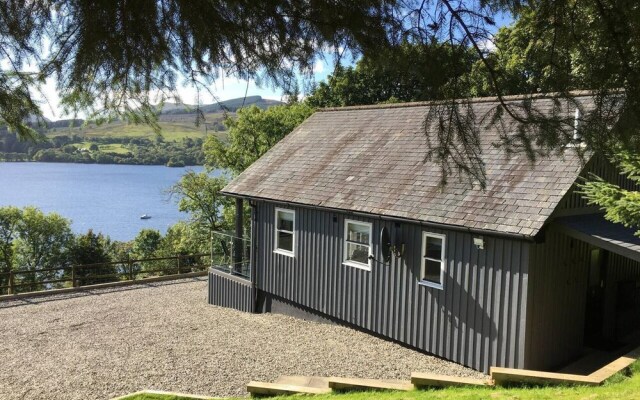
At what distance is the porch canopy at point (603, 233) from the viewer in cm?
828

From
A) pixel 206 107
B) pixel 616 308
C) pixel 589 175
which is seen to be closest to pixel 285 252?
pixel 589 175

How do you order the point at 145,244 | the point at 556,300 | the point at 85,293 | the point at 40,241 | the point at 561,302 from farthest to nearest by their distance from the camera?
the point at 145,244, the point at 40,241, the point at 85,293, the point at 561,302, the point at 556,300

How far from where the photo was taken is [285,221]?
13977 millimetres

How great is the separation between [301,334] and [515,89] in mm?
8581

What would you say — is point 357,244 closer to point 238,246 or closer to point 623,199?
point 238,246

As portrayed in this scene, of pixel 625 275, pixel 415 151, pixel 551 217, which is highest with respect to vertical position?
pixel 415 151

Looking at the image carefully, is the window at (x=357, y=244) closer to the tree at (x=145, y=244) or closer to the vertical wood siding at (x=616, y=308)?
the vertical wood siding at (x=616, y=308)

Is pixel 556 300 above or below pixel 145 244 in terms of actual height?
above

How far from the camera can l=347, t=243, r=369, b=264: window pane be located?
12.0 meters

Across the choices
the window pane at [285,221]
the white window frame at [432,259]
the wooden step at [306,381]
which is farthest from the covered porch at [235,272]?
the wooden step at [306,381]

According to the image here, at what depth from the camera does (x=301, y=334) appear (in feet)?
40.3

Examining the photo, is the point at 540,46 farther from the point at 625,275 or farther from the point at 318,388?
the point at 625,275

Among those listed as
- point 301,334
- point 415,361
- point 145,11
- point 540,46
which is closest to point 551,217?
point 415,361

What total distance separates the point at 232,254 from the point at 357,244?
5423mm
